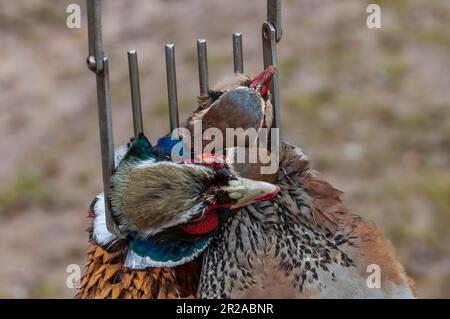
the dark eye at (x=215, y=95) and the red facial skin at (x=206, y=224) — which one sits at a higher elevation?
the dark eye at (x=215, y=95)

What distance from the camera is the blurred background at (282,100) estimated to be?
4480mm

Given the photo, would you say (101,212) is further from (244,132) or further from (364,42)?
(364,42)

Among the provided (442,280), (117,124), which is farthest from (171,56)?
(117,124)

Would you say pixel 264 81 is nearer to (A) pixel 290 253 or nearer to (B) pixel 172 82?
(B) pixel 172 82

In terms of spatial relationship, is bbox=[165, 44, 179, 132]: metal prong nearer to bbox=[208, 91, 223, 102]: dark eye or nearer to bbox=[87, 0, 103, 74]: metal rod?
bbox=[208, 91, 223, 102]: dark eye

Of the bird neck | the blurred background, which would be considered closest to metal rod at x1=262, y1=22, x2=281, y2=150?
the bird neck

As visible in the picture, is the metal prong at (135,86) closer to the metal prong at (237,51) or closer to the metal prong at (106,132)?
the metal prong at (106,132)

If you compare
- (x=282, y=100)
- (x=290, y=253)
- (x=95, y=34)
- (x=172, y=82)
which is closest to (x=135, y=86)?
(x=172, y=82)

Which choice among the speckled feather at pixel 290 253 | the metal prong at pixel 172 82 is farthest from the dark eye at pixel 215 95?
the speckled feather at pixel 290 253

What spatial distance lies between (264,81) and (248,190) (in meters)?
0.34

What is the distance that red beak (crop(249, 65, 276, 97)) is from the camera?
2.00 metres

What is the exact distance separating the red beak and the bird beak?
296mm

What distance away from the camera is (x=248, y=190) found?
182cm

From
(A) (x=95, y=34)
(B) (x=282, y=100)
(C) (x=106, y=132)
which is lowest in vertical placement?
(C) (x=106, y=132)
